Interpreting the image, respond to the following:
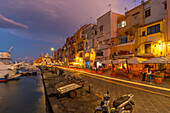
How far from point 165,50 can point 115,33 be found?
43.4 feet

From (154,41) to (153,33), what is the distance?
1434 millimetres

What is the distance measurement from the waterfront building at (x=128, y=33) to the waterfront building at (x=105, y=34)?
1579 mm

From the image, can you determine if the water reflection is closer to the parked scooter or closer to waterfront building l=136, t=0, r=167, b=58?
the parked scooter

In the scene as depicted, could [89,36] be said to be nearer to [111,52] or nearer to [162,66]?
[111,52]

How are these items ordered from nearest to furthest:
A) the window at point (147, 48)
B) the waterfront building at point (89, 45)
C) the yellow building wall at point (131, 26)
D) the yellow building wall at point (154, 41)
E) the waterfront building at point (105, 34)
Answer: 1. the yellow building wall at point (154, 41)
2. the window at point (147, 48)
3. the yellow building wall at point (131, 26)
4. the waterfront building at point (105, 34)
5. the waterfront building at point (89, 45)

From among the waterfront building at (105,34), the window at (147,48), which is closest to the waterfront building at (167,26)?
the window at (147,48)

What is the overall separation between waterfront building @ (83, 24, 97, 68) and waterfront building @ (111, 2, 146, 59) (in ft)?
33.2

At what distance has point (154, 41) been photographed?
17266mm

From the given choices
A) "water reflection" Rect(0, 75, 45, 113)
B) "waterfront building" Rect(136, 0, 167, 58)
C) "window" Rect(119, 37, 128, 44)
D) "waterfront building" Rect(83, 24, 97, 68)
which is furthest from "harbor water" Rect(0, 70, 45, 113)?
"waterfront building" Rect(83, 24, 97, 68)

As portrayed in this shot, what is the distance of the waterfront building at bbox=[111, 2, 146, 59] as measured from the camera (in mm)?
20767

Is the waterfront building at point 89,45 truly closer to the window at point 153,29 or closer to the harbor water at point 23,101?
the window at point 153,29

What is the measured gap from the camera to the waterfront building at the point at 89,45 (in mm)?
34550

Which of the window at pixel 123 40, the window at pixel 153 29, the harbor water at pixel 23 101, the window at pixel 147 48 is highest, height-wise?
the window at pixel 153 29

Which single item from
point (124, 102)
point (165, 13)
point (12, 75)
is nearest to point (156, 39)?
point (165, 13)
